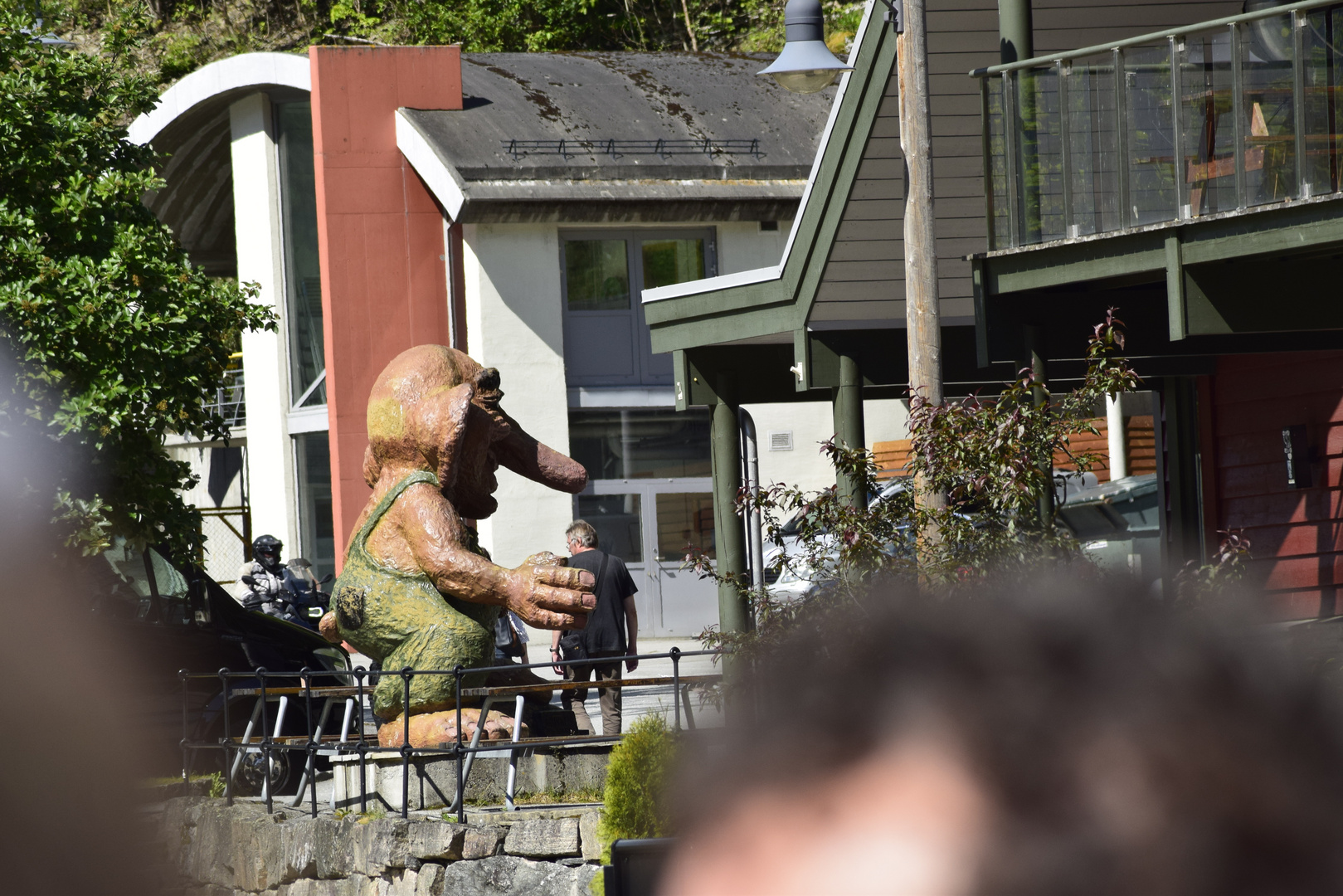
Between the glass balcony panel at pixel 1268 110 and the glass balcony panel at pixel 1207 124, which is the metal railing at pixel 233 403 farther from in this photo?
the glass balcony panel at pixel 1268 110

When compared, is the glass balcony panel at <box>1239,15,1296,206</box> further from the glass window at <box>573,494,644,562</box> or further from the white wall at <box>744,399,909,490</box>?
the glass window at <box>573,494,644,562</box>

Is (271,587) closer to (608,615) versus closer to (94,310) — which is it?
(94,310)

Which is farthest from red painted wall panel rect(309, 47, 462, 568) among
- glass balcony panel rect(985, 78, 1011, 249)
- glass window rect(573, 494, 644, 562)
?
glass balcony panel rect(985, 78, 1011, 249)

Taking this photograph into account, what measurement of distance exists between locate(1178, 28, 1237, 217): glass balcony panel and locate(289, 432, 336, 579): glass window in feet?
48.9

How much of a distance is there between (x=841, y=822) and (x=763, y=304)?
10042 mm

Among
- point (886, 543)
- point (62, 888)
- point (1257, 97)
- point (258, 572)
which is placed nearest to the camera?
point (62, 888)

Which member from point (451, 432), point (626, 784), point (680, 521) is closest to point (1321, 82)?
point (451, 432)

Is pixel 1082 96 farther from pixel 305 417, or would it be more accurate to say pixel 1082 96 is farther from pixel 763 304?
pixel 305 417

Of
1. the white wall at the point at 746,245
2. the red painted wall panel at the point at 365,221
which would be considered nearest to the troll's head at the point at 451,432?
the red painted wall panel at the point at 365,221

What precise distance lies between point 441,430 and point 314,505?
1452 cm

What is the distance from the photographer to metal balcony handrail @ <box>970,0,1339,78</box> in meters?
7.84

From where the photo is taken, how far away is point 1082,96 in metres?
8.86

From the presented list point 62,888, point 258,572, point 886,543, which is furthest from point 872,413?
point 62,888

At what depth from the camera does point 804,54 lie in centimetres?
877
